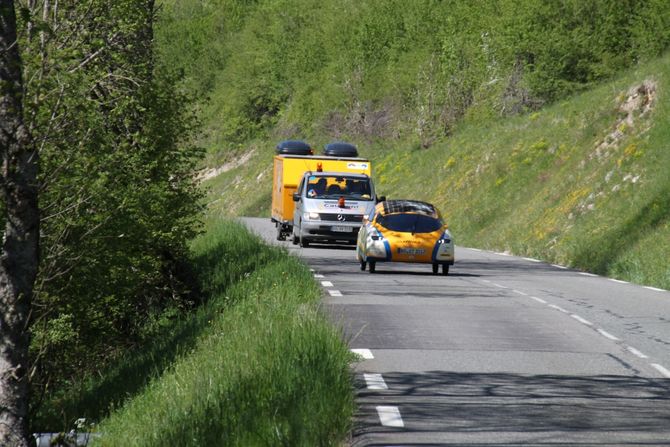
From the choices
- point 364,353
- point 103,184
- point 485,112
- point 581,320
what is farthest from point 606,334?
point 485,112

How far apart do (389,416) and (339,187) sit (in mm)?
29500

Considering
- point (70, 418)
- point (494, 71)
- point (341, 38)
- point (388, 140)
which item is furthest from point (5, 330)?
point (341, 38)

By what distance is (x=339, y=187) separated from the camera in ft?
129

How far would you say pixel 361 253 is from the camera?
29406mm

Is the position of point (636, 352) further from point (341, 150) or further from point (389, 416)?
point (341, 150)

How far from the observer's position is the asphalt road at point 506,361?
9.66 metres

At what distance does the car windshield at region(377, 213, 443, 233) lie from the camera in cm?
2845

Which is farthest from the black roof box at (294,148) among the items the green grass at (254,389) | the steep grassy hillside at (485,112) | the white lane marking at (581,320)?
the green grass at (254,389)

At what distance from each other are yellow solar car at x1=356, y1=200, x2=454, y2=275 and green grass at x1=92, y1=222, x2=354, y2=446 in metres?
9.71

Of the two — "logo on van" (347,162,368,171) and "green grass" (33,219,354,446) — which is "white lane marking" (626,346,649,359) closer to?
"green grass" (33,219,354,446)

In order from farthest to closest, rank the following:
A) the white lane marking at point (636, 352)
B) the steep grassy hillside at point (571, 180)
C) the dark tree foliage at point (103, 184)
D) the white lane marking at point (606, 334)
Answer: the steep grassy hillside at point (571, 180) → the dark tree foliage at point (103, 184) → the white lane marking at point (606, 334) → the white lane marking at point (636, 352)

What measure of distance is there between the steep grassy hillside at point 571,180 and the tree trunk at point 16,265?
15533 mm

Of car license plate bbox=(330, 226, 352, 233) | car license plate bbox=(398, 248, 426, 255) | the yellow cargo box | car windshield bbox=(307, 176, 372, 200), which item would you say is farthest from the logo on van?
car license plate bbox=(398, 248, 426, 255)

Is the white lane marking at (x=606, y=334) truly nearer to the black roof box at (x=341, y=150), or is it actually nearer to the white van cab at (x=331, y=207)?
the white van cab at (x=331, y=207)
